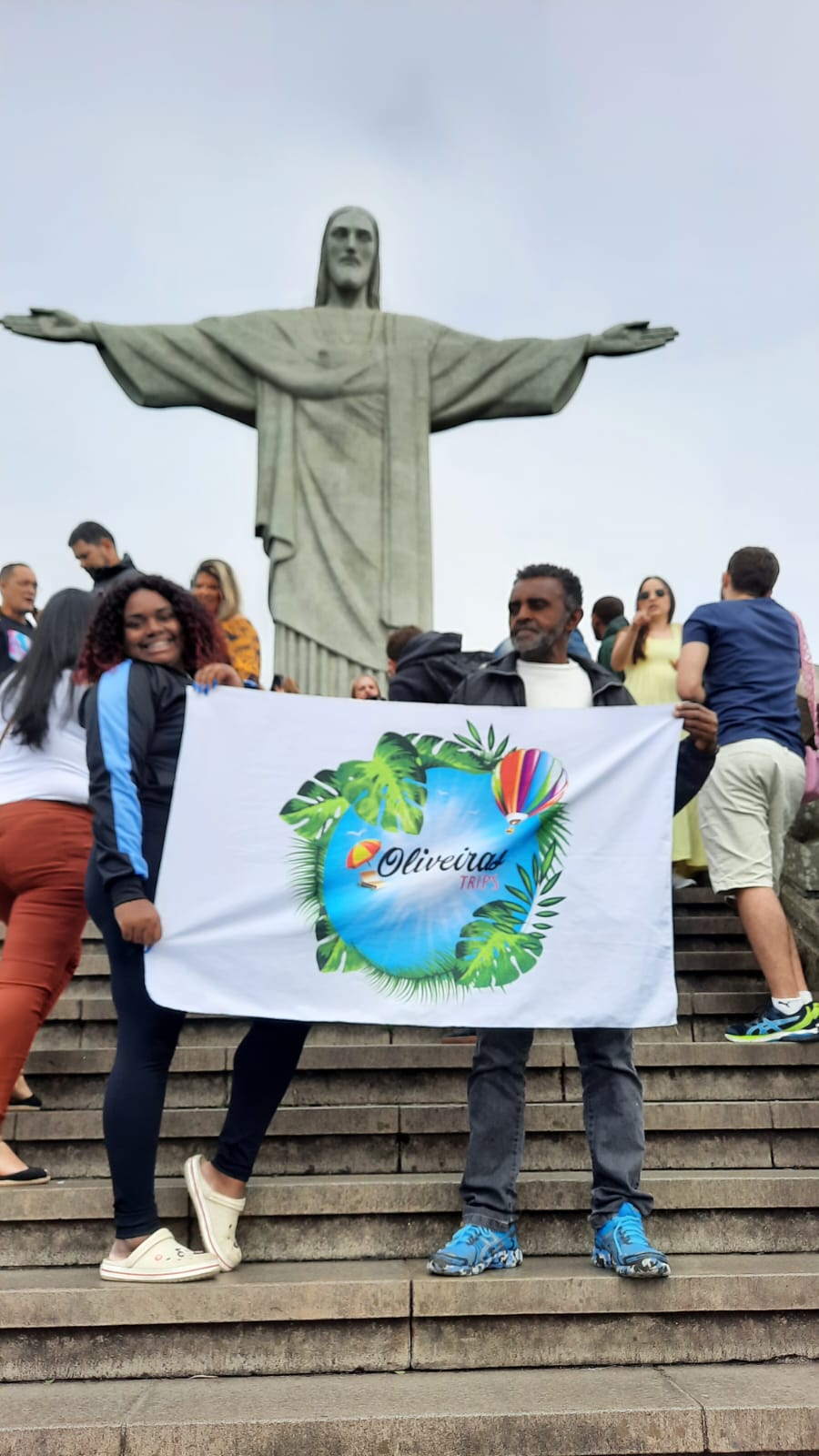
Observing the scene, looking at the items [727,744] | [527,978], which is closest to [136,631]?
[527,978]

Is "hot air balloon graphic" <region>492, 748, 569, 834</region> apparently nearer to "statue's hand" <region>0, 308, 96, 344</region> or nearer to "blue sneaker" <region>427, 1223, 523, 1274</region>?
"blue sneaker" <region>427, 1223, 523, 1274</region>

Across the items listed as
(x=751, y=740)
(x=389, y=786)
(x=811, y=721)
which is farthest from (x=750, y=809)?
(x=389, y=786)

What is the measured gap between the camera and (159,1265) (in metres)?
3.24

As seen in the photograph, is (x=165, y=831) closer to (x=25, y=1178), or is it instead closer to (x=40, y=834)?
(x=40, y=834)

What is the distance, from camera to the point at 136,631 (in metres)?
3.63

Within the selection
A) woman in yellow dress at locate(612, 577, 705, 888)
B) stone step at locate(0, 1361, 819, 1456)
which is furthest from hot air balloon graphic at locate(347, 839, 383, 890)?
woman in yellow dress at locate(612, 577, 705, 888)

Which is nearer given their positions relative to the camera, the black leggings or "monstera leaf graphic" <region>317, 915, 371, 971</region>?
→ the black leggings

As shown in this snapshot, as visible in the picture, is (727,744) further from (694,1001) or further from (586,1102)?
(586,1102)

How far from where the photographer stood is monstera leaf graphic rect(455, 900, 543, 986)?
364 centimetres

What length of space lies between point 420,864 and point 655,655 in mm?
3879

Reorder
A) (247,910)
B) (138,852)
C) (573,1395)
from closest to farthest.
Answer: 1. (573,1395)
2. (138,852)
3. (247,910)

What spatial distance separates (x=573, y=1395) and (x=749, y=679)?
2981 mm

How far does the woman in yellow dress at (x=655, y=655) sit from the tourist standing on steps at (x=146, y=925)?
3.89 meters

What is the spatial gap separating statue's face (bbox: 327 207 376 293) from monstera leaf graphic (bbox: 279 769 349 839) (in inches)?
299
